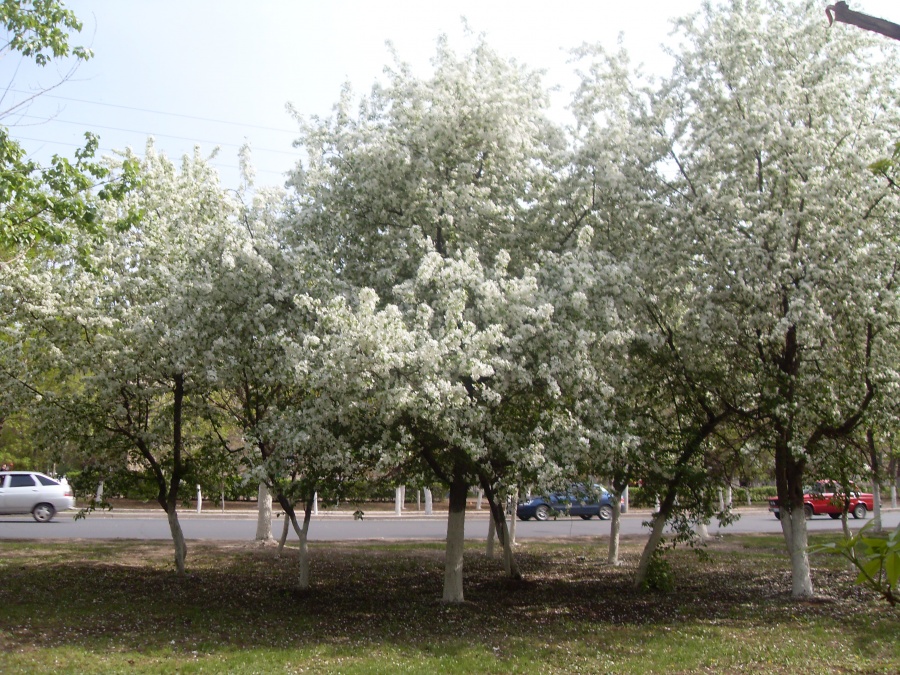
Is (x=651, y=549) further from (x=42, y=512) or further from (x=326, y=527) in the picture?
(x=42, y=512)

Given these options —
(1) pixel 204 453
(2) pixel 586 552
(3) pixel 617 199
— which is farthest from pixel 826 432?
(1) pixel 204 453

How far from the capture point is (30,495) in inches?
947

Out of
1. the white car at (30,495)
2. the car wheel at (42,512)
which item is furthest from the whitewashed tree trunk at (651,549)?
the car wheel at (42,512)

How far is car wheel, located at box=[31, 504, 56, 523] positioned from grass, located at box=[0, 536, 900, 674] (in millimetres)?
7684

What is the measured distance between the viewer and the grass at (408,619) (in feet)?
27.8

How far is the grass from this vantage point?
8.48 metres

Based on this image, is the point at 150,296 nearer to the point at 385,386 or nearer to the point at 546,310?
the point at 385,386

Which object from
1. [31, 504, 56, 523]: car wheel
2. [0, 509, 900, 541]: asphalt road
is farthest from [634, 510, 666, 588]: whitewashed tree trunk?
[31, 504, 56, 523]: car wheel

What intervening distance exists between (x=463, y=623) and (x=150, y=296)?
679 cm

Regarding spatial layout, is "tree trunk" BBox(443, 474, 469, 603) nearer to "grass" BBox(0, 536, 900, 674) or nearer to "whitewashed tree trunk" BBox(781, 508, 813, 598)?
"grass" BBox(0, 536, 900, 674)

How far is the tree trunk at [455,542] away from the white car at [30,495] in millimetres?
16515

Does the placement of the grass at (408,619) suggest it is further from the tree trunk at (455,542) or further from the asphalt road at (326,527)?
the asphalt road at (326,527)

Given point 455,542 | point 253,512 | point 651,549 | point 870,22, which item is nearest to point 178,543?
point 455,542

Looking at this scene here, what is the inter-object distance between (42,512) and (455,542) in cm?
1753
